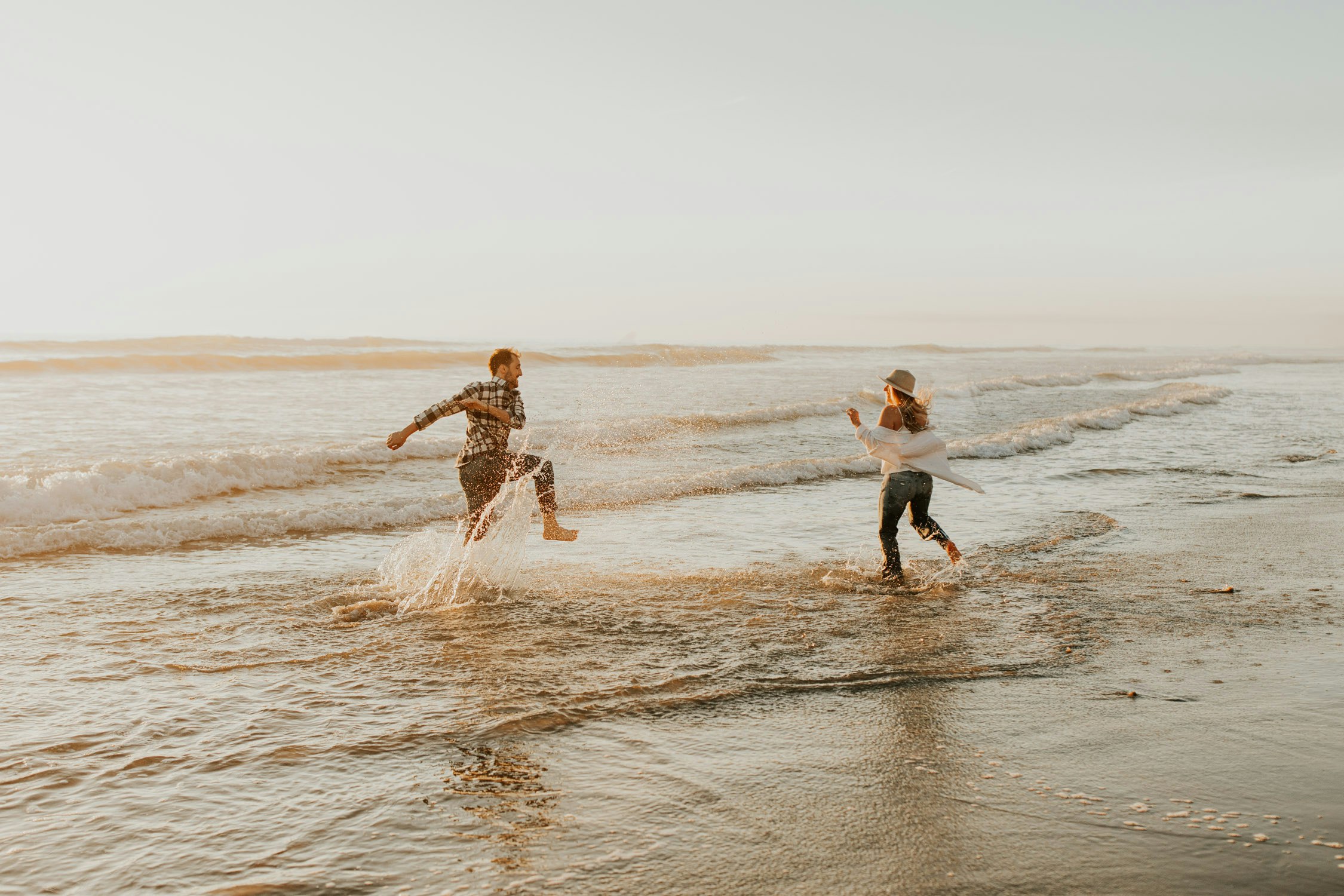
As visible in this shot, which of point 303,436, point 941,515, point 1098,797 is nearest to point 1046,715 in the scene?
point 1098,797

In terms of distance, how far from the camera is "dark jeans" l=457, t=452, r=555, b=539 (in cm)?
734

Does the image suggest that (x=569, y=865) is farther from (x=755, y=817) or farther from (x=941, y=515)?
(x=941, y=515)

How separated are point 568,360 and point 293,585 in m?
41.9

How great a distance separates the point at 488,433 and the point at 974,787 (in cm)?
461

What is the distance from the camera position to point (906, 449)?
24.9 feet

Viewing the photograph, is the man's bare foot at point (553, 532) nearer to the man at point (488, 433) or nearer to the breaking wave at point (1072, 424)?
the man at point (488, 433)

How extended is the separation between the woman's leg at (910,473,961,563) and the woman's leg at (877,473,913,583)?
8 cm

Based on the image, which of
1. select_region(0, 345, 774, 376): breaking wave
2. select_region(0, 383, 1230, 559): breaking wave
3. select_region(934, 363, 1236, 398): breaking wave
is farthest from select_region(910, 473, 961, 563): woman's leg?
select_region(0, 345, 774, 376): breaking wave

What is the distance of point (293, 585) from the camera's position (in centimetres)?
781

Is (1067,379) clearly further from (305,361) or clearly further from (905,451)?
(905,451)

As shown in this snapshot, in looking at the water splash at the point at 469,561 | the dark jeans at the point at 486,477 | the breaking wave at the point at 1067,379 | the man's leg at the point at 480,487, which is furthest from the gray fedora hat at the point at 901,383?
the breaking wave at the point at 1067,379

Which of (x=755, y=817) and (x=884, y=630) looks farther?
(x=884, y=630)

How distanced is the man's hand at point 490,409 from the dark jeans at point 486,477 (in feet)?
1.01

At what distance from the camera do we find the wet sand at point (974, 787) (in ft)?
10.7
